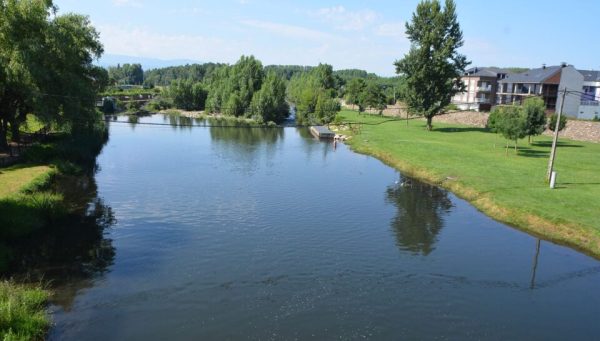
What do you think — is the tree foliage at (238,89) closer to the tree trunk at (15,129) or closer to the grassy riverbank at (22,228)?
the tree trunk at (15,129)

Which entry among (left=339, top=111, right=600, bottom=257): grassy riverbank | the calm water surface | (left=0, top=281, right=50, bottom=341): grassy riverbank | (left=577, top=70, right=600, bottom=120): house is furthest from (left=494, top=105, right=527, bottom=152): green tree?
(left=0, top=281, right=50, bottom=341): grassy riverbank

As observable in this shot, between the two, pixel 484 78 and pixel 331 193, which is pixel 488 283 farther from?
pixel 484 78

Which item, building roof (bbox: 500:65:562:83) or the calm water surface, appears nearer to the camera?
the calm water surface

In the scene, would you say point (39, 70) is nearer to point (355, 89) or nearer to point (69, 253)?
point (69, 253)

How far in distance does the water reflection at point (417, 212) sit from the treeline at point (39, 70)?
3371 cm

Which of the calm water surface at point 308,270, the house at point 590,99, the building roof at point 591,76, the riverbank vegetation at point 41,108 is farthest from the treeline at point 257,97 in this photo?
the calm water surface at point 308,270

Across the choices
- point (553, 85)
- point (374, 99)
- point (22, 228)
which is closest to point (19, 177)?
point (22, 228)

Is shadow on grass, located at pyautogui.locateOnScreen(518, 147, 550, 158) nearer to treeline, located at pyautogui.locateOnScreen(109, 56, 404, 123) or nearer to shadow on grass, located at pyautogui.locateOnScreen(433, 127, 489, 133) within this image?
shadow on grass, located at pyautogui.locateOnScreen(433, 127, 489, 133)

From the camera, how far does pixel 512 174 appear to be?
4525cm

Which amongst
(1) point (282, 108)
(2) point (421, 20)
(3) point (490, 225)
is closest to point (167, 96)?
(1) point (282, 108)

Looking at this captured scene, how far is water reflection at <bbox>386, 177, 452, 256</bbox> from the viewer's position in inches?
1215

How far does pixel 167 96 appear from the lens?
525 feet

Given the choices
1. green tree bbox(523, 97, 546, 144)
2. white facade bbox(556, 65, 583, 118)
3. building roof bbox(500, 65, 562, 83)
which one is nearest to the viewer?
green tree bbox(523, 97, 546, 144)

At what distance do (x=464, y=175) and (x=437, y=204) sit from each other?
8497 mm
